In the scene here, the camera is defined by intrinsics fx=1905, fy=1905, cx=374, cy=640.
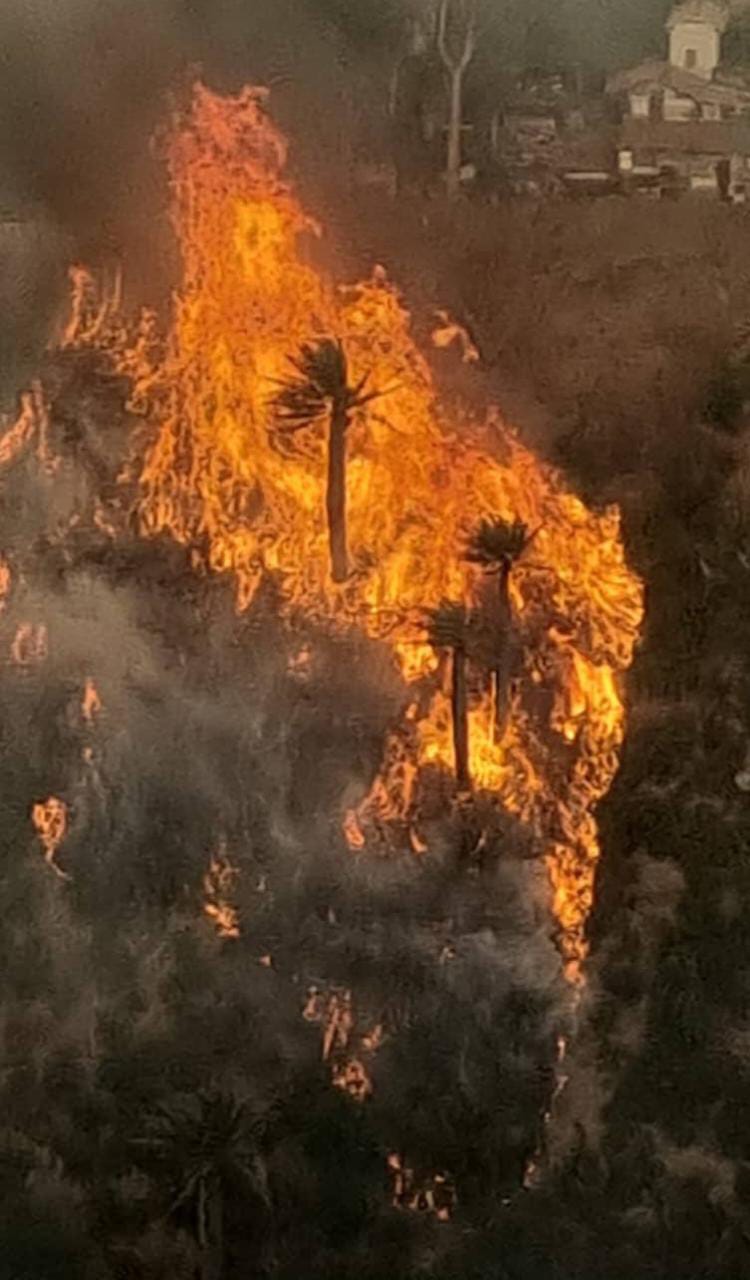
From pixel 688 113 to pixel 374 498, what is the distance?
1.55 m

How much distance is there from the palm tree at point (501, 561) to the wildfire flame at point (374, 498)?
0.04 m

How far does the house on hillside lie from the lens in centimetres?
563

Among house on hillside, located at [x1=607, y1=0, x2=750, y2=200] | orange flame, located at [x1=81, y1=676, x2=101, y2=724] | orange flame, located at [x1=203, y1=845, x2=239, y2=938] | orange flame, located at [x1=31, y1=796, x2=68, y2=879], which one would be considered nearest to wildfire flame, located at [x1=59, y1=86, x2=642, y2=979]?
orange flame, located at [x1=203, y1=845, x2=239, y2=938]

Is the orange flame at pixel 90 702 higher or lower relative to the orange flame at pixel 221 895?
higher

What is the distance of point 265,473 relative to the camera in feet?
17.2

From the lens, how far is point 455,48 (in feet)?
18.1

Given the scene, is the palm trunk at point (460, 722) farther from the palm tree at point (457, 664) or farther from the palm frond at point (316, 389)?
the palm frond at point (316, 389)

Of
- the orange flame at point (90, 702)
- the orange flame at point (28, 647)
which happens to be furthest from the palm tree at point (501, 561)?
the orange flame at point (28, 647)

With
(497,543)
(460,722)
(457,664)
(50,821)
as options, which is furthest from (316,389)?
(50,821)

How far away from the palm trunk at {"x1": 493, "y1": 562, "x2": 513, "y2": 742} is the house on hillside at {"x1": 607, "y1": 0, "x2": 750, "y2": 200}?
4.61 feet

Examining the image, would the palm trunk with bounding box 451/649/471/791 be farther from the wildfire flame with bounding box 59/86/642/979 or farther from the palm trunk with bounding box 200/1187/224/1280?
the palm trunk with bounding box 200/1187/224/1280

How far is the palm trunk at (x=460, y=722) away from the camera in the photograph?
500cm

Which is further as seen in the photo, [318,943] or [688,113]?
[688,113]

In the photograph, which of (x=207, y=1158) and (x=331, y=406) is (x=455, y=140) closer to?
(x=331, y=406)
